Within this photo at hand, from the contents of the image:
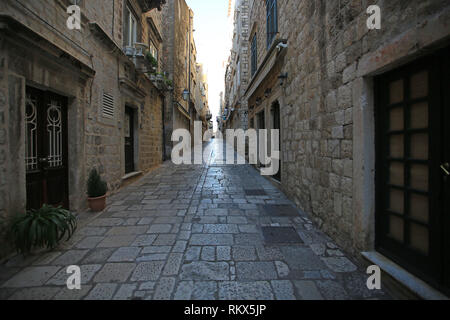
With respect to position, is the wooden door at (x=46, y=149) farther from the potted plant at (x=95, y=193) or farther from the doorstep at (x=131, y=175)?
the doorstep at (x=131, y=175)

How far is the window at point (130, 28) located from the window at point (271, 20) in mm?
4087

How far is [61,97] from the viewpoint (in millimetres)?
3861

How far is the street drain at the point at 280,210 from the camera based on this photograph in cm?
406

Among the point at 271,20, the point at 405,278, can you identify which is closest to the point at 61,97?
the point at 405,278

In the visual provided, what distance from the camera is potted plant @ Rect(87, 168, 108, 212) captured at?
421 centimetres

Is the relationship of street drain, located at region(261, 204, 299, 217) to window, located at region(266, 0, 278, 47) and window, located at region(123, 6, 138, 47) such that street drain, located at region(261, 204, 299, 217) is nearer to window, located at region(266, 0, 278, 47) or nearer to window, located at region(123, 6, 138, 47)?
window, located at region(266, 0, 278, 47)

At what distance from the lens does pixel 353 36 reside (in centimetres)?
259

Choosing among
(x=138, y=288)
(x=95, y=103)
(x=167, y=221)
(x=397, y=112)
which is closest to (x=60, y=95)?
(x=95, y=103)

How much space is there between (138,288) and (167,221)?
170 centimetres

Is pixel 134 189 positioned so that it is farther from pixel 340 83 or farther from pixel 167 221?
pixel 340 83

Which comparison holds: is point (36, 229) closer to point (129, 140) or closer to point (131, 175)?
point (131, 175)

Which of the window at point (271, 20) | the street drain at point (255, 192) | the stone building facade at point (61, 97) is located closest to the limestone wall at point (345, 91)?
the street drain at point (255, 192)

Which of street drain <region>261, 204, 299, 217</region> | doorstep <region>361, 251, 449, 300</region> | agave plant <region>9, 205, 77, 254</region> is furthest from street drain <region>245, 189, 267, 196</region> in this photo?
agave plant <region>9, 205, 77, 254</region>

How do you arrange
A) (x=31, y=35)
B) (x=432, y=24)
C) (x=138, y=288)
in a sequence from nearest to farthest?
(x=432, y=24) → (x=138, y=288) → (x=31, y=35)
